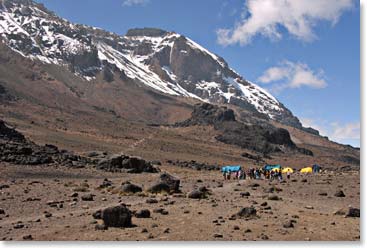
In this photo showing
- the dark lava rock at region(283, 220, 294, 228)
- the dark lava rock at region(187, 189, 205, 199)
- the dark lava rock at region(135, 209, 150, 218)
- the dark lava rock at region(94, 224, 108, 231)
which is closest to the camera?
the dark lava rock at region(94, 224, 108, 231)

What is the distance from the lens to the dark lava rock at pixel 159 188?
3014cm

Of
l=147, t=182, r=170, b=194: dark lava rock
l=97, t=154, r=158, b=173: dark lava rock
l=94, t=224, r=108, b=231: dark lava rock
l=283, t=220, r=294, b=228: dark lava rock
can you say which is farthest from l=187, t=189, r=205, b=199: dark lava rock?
l=97, t=154, r=158, b=173: dark lava rock

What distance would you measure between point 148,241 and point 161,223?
12.7ft

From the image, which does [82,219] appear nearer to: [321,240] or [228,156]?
[321,240]

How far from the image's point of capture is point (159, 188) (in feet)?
101

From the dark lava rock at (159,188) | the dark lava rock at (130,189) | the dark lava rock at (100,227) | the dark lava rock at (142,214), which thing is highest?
the dark lava rock at (159,188)

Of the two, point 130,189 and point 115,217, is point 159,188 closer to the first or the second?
point 130,189

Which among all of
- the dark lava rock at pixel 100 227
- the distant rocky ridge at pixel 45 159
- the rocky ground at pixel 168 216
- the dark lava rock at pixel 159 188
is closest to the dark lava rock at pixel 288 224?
the rocky ground at pixel 168 216

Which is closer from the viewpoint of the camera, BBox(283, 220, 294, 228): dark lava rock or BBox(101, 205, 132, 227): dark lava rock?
BBox(101, 205, 132, 227): dark lava rock

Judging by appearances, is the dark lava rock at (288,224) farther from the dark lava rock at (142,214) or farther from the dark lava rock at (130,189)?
the dark lava rock at (130,189)

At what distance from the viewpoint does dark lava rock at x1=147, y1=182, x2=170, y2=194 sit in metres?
30.1

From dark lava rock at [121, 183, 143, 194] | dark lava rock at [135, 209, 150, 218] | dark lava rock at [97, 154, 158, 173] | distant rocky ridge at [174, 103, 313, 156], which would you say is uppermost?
distant rocky ridge at [174, 103, 313, 156]

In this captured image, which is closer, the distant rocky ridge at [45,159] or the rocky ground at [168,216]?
the rocky ground at [168,216]

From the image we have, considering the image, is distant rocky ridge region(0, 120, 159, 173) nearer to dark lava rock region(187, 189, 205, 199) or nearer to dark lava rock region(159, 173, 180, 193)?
dark lava rock region(159, 173, 180, 193)
